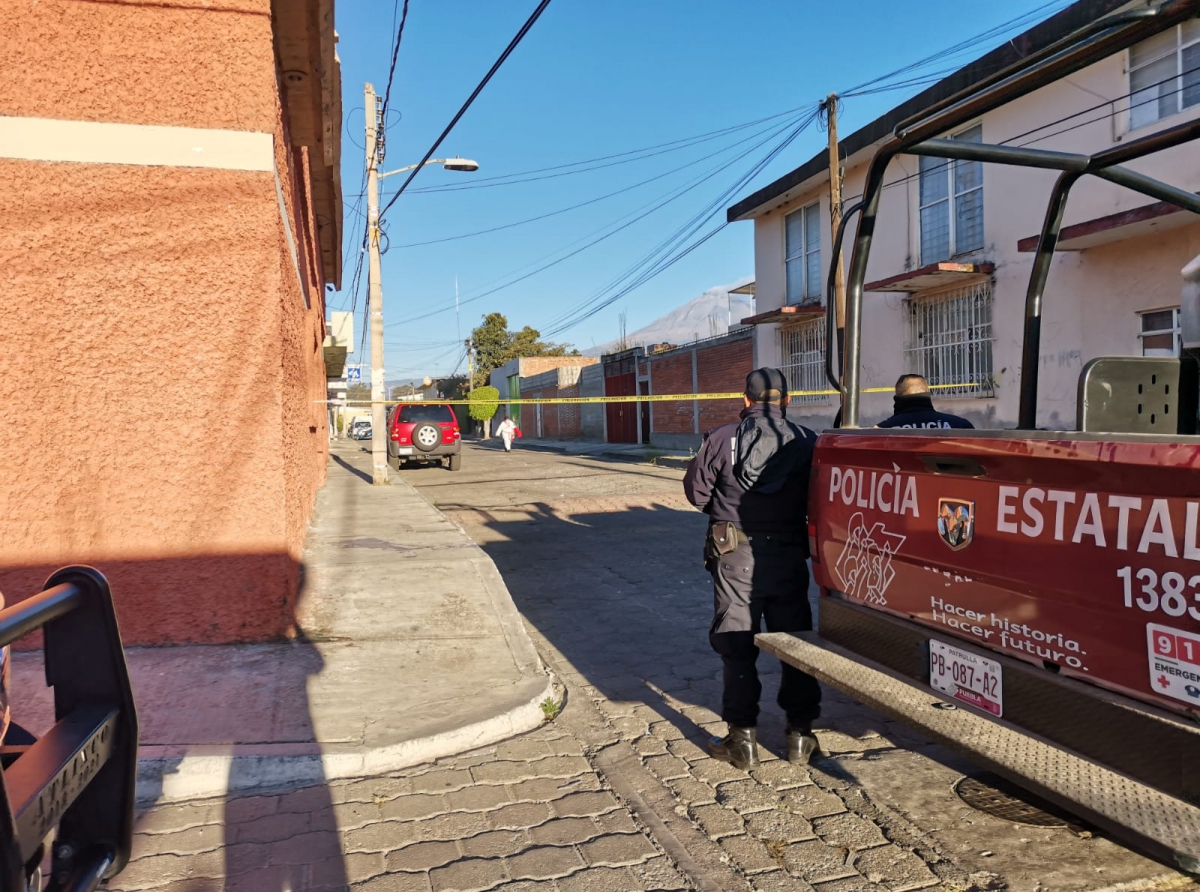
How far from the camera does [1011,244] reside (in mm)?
14023

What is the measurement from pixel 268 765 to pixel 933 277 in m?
14.0

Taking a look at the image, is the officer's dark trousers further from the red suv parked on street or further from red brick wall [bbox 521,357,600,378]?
red brick wall [bbox 521,357,600,378]

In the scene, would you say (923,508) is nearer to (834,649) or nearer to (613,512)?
(834,649)

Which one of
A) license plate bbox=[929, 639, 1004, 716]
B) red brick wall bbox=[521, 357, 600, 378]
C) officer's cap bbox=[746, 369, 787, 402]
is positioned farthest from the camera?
red brick wall bbox=[521, 357, 600, 378]

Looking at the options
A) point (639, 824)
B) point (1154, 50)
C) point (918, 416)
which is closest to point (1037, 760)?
point (639, 824)

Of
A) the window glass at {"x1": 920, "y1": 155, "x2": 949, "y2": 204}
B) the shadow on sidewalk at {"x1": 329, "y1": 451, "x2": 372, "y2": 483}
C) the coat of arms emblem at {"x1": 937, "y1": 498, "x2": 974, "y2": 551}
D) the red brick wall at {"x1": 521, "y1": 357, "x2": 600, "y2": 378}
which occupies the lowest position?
the shadow on sidewalk at {"x1": 329, "y1": 451, "x2": 372, "y2": 483}

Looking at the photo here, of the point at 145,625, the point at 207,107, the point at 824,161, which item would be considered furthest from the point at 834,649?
the point at 824,161

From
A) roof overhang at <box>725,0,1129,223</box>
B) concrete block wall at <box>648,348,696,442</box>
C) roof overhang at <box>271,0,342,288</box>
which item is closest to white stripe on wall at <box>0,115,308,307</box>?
roof overhang at <box>271,0,342,288</box>

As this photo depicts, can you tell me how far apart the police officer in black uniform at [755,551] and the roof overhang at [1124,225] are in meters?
8.56

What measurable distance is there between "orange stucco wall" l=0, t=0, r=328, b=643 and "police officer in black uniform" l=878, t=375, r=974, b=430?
154 inches

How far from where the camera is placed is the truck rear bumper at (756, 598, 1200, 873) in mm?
1993

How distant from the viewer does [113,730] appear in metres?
1.92

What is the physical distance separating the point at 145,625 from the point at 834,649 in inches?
168

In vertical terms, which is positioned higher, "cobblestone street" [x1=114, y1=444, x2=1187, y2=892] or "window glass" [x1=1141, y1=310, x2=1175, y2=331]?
"window glass" [x1=1141, y1=310, x2=1175, y2=331]
